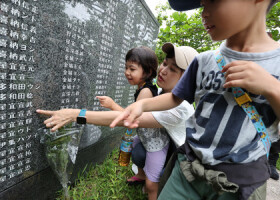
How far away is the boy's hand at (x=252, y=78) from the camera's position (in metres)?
0.82

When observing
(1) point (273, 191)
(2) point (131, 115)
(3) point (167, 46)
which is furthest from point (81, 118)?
(1) point (273, 191)

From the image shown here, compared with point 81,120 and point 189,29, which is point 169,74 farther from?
point 189,29

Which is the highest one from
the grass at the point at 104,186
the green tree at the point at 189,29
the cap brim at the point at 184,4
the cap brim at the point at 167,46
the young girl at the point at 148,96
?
the green tree at the point at 189,29

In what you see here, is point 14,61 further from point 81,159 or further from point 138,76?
point 81,159

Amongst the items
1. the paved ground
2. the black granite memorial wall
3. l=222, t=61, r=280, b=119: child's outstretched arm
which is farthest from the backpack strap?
the paved ground

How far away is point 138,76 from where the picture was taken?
221cm

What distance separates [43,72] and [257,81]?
155 centimetres

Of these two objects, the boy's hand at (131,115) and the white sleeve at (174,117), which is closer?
the boy's hand at (131,115)

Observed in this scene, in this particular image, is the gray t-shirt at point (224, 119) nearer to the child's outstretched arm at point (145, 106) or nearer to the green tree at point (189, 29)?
the child's outstretched arm at point (145, 106)

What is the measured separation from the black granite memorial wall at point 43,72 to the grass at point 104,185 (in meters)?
0.19

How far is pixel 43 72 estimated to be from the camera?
152cm

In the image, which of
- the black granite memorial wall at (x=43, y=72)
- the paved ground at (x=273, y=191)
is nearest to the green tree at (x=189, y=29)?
the black granite memorial wall at (x=43, y=72)

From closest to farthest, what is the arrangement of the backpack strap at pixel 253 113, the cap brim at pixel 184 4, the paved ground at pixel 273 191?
the backpack strap at pixel 253 113 → the cap brim at pixel 184 4 → the paved ground at pixel 273 191

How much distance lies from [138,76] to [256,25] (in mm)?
1399
